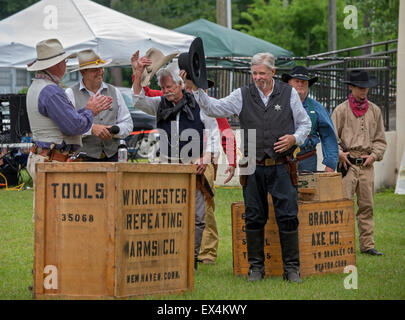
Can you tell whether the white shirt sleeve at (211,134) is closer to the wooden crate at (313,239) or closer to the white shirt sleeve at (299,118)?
the wooden crate at (313,239)

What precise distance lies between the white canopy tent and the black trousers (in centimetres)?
945

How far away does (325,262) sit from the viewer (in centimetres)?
790

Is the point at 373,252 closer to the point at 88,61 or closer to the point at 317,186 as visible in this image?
the point at 317,186

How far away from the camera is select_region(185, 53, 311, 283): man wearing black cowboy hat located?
7191mm

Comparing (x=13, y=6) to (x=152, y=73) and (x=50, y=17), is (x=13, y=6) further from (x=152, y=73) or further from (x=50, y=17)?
(x=152, y=73)

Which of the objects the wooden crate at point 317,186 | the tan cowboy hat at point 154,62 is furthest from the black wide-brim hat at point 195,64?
the wooden crate at point 317,186

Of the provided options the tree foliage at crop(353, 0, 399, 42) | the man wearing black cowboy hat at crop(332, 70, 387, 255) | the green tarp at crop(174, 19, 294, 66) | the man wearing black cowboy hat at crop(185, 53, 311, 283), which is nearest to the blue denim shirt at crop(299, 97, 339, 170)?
the man wearing black cowboy hat at crop(332, 70, 387, 255)


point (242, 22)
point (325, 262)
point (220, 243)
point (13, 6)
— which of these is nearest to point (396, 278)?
point (325, 262)

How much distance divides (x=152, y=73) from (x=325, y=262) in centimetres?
271

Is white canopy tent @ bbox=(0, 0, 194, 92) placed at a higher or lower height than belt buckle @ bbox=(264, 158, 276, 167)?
higher

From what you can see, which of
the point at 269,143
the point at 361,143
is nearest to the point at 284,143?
the point at 269,143

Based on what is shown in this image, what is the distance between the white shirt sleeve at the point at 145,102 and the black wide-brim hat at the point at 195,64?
1.02 meters

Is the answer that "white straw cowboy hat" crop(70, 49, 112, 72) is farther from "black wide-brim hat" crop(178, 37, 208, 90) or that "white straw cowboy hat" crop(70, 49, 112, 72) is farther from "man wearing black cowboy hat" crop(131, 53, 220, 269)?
"black wide-brim hat" crop(178, 37, 208, 90)

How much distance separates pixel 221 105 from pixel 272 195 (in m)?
1.01
